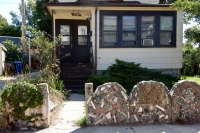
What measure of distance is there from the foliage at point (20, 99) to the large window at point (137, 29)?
546 cm

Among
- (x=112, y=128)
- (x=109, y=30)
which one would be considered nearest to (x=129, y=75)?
Result: (x=109, y=30)

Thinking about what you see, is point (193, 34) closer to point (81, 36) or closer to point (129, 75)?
point (129, 75)

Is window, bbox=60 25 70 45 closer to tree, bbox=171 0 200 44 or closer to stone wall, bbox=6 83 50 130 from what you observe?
tree, bbox=171 0 200 44

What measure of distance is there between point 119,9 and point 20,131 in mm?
7064

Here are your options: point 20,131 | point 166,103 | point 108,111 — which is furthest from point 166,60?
point 20,131

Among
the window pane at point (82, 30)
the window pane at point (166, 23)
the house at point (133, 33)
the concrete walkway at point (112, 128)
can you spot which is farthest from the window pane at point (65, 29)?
the concrete walkway at point (112, 128)

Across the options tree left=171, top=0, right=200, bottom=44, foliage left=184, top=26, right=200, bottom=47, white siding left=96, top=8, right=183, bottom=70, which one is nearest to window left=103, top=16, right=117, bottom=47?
white siding left=96, top=8, right=183, bottom=70

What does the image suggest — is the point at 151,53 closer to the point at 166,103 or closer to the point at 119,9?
the point at 119,9

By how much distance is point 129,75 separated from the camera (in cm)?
857

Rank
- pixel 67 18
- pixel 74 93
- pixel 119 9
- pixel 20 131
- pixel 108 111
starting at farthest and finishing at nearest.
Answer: pixel 67 18
pixel 119 9
pixel 74 93
pixel 108 111
pixel 20 131

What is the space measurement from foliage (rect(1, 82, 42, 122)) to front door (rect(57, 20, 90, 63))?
6.93 m

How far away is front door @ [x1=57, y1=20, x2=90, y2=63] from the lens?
11.5 meters

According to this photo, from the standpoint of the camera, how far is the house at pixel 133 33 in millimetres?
9328

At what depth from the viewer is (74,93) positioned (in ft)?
27.5
